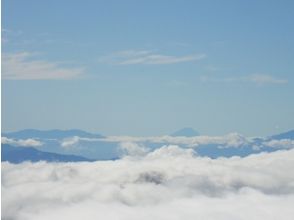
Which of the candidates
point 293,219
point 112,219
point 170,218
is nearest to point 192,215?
point 170,218

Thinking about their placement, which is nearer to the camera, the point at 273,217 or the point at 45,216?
the point at 273,217

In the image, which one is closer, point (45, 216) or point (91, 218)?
point (91, 218)

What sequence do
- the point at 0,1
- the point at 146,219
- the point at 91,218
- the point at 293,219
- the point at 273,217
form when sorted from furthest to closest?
the point at 146,219, the point at 91,218, the point at 273,217, the point at 293,219, the point at 0,1

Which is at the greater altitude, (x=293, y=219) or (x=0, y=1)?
(x=0, y=1)

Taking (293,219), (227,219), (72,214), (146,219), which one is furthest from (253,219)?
(72,214)

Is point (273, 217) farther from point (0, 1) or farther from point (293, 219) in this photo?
point (0, 1)

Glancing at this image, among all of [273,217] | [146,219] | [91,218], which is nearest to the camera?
[273,217]

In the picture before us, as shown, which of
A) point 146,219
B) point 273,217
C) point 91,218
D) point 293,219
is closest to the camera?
point 293,219

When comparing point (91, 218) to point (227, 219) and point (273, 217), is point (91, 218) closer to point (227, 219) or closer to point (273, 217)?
point (227, 219)

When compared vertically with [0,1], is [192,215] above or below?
below
